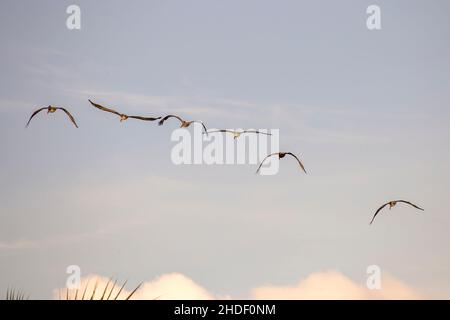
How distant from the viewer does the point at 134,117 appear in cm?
1861
